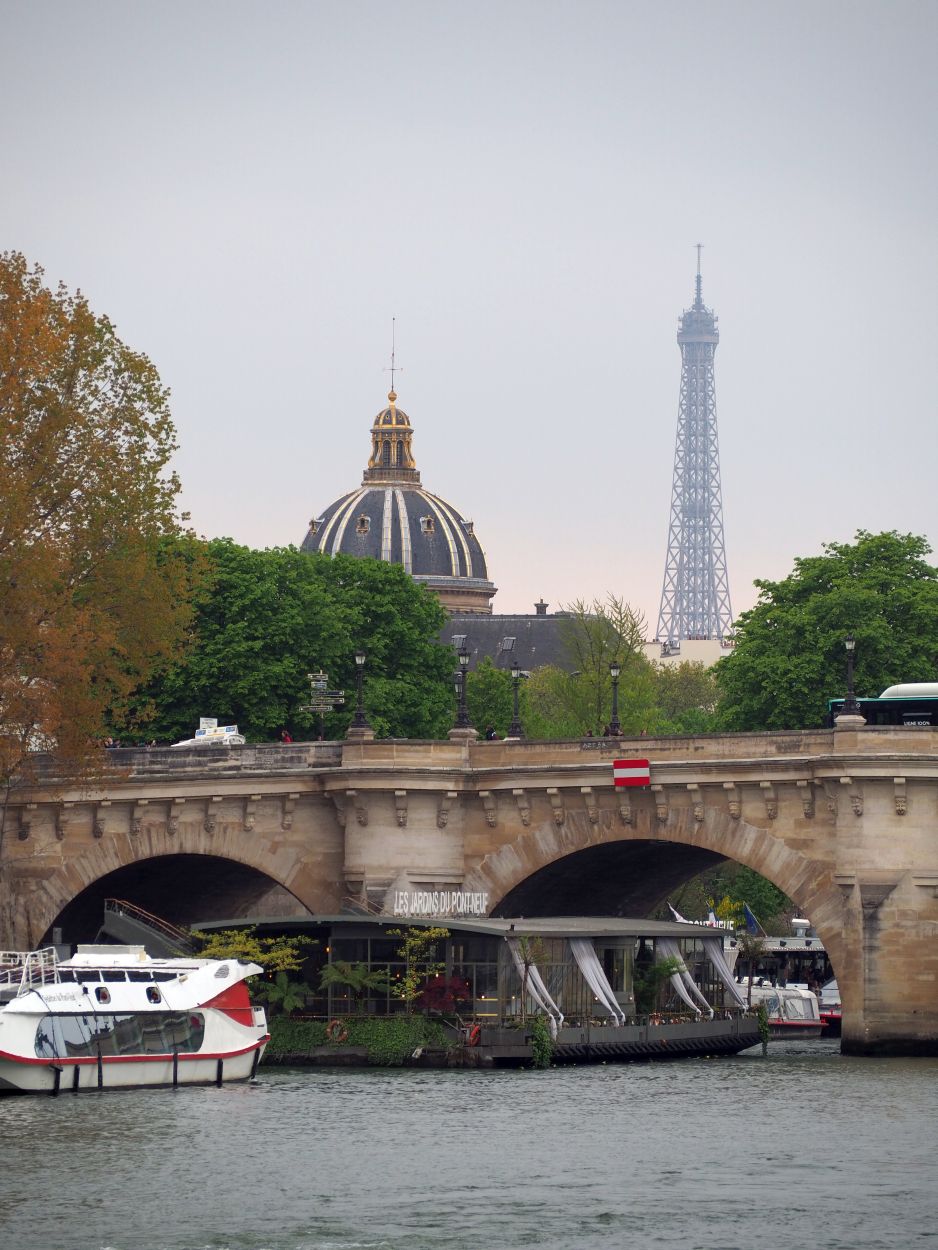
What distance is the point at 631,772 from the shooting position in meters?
94.2

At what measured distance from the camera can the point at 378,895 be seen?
96938 mm

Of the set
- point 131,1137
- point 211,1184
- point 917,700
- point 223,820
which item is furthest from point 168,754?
point 211,1184

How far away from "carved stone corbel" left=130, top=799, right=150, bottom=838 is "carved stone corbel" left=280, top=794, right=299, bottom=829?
463cm

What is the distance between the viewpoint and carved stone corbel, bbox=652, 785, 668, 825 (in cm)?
9425

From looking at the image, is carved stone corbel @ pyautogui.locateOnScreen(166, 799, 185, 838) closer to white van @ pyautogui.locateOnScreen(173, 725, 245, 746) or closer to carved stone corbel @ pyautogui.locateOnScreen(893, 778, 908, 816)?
white van @ pyautogui.locateOnScreen(173, 725, 245, 746)

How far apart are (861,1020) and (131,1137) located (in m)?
24.8

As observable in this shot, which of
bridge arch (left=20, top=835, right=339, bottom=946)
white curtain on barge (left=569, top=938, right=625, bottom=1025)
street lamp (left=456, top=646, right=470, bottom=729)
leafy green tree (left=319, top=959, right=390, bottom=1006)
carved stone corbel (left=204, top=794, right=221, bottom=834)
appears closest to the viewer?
leafy green tree (left=319, top=959, right=390, bottom=1006)

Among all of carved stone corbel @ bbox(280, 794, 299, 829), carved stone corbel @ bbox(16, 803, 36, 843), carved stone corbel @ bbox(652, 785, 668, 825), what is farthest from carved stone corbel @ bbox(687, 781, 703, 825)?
carved stone corbel @ bbox(16, 803, 36, 843)

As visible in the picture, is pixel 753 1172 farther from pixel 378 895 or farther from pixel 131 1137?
pixel 378 895

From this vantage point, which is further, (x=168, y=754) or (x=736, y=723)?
(x=736, y=723)

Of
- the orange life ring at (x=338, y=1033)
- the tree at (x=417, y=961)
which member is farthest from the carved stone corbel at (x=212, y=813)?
the orange life ring at (x=338, y=1033)

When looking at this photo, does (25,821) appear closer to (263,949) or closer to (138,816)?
(138,816)

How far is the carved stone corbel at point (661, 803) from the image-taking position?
94.2 m

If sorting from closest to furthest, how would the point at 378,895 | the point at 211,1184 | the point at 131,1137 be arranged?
the point at 211,1184 → the point at 131,1137 → the point at 378,895
